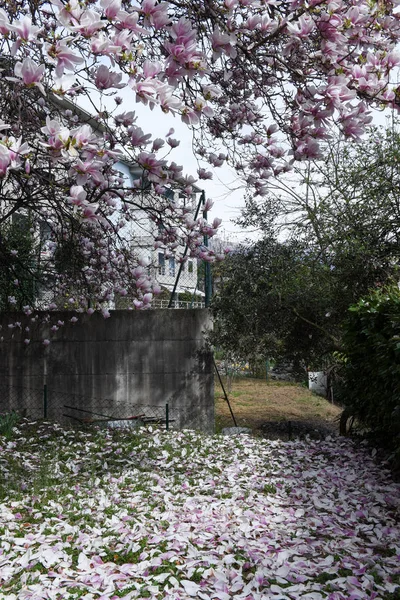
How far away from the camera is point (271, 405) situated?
1044cm

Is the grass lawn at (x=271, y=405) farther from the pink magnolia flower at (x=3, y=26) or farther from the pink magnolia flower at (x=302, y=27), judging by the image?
the pink magnolia flower at (x=3, y=26)

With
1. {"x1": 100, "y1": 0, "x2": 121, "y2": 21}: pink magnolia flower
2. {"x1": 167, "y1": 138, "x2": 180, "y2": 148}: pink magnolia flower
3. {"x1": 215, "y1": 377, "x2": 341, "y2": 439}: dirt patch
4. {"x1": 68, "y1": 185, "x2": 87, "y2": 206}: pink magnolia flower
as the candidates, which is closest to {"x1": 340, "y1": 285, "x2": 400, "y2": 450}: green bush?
{"x1": 215, "y1": 377, "x2": 341, "y2": 439}: dirt patch

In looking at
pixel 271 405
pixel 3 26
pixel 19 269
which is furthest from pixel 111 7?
pixel 271 405

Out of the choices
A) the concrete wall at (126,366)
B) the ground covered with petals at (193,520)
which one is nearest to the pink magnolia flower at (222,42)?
the ground covered with petals at (193,520)

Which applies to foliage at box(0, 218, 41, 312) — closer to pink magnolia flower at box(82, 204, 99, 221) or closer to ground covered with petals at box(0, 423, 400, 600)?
ground covered with petals at box(0, 423, 400, 600)

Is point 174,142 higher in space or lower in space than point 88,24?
higher

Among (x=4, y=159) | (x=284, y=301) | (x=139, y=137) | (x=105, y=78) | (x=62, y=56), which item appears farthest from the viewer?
(x=284, y=301)

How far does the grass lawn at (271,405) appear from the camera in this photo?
8953 mm

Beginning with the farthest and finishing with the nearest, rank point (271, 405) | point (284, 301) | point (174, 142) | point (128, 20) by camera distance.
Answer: point (271, 405) → point (284, 301) → point (174, 142) → point (128, 20)

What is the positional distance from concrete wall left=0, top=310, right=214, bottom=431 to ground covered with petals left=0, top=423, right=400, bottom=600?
76 cm

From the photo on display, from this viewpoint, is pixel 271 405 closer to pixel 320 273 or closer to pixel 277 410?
pixel 277 410

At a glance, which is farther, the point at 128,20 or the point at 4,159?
the point at 128,20

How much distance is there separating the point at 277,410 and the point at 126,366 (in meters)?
4.08

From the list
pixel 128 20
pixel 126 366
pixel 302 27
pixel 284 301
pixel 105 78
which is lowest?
pixel 126 366
